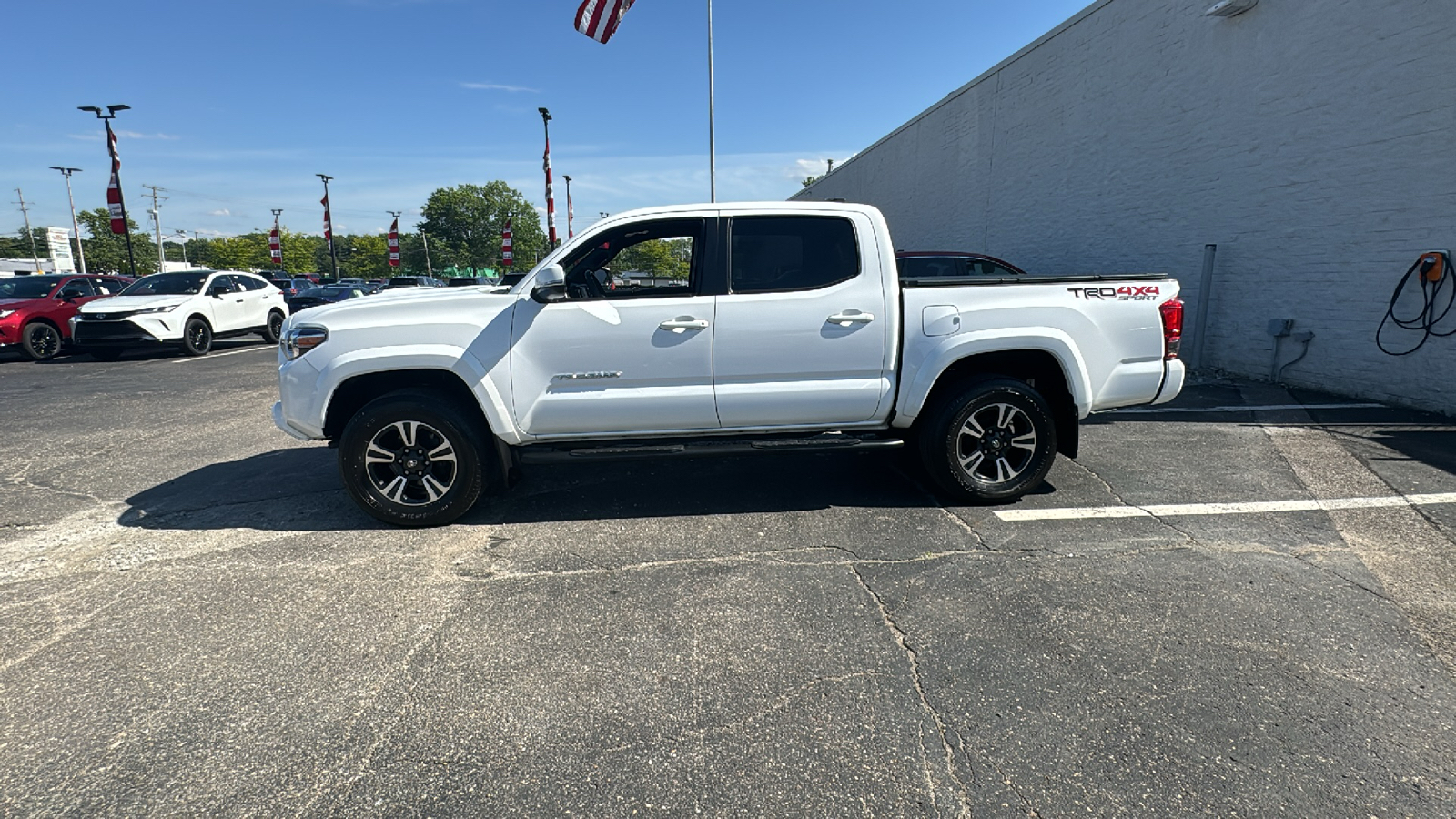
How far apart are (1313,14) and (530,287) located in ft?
31.7

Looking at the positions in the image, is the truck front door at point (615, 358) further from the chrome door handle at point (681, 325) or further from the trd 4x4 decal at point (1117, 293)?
the trd 4x4 decal at point (1117, 293)

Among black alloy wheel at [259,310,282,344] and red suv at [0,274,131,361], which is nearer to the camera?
red suv at [0,274,131,361]

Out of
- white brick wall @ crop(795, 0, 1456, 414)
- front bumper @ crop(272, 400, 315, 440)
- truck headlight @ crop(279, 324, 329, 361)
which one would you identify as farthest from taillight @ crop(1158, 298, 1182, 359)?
front bumper @ crop(272, 400, 315, 440)

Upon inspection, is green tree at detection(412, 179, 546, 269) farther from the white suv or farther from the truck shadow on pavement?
the truck shadow on pavement

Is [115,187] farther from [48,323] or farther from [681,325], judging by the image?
[681,325]

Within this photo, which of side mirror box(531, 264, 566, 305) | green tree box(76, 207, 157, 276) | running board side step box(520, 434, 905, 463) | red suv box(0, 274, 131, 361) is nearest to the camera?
side mirror box(531, 264, 566, 305)

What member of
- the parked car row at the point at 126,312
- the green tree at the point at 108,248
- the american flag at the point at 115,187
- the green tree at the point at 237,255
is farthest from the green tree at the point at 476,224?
the parked car row at the point at 126,312

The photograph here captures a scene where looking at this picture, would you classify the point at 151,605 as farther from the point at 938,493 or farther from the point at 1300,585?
the point at 1300,585

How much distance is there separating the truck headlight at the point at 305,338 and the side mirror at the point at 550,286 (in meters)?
1.28

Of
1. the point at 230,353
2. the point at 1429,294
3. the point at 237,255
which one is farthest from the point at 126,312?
the point at 237,255

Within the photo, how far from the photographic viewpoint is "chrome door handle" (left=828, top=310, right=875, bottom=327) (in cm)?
432

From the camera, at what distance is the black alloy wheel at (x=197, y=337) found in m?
13.8

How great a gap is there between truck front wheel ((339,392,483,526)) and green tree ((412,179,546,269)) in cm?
11714

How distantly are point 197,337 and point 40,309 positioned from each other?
2589 mm
